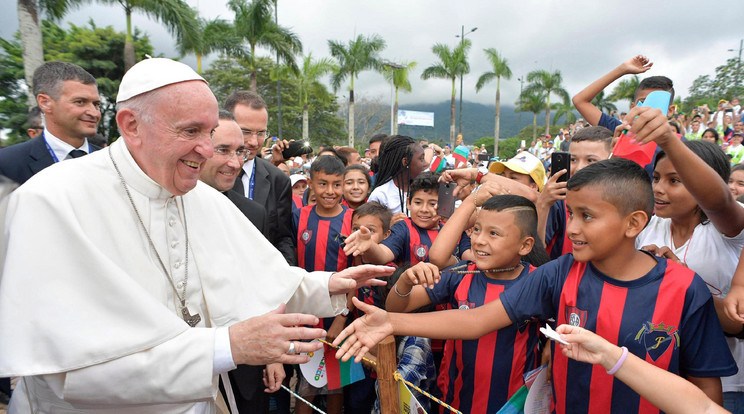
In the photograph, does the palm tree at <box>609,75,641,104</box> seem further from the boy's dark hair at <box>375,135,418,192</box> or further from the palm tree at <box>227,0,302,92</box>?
the boy's dark hair at <box>375,135,418,192</box>

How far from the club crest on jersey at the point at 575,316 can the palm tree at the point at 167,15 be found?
23.0 metres

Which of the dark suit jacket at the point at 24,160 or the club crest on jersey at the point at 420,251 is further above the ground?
the dark suit jacket at the point at 24,160

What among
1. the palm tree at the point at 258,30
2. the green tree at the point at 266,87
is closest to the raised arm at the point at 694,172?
the palm tree at the point at 258,30

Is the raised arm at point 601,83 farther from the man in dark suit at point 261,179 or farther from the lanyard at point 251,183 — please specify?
the lanyard at point 251,183

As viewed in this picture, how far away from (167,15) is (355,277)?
22.5 m

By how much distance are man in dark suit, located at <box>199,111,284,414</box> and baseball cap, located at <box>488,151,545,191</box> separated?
2.15m

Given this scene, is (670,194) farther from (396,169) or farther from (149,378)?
(396,169)

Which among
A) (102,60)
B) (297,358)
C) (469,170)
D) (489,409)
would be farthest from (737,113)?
(102,60)

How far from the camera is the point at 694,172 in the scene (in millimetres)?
2055

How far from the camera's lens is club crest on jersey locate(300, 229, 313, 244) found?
4164mm

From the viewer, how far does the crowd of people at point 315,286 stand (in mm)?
1640

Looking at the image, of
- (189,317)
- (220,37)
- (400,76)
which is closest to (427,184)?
(189,317)

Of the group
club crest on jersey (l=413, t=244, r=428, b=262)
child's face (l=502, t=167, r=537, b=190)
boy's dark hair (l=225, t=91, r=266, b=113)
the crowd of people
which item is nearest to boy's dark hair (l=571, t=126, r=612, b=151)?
child's face (l=502, t=167, r=537, b=190)

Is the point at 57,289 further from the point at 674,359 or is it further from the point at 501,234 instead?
the point at 674,359
